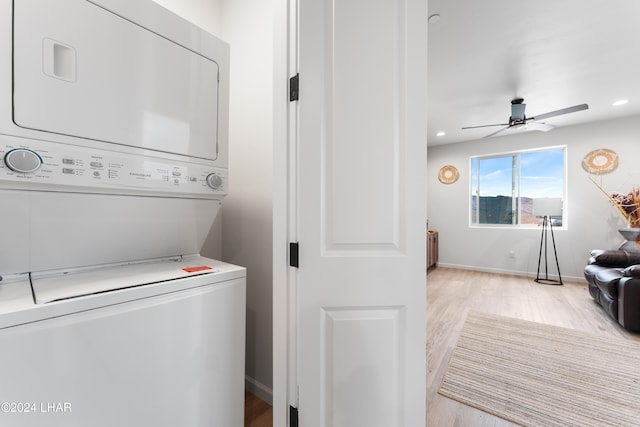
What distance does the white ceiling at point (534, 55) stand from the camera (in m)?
1.87

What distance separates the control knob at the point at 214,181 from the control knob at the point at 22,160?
56 cm

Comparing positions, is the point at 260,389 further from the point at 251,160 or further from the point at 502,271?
the point at 502,271

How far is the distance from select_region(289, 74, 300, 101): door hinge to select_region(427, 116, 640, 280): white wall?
535 centimetres

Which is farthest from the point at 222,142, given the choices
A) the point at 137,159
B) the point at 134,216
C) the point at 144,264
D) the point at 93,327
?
the point at 93,327

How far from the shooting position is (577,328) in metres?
2.71

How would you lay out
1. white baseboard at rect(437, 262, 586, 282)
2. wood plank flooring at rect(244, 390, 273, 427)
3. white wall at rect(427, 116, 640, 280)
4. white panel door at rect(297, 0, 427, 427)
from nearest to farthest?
white panel door at rect(297, 0, 427, 427) < wood plank flooring at rect(244, 390, 273, 427) < white wall at rect(427, 116, 640, 280) < white baseboard at rect(437, 262, 586, 282)

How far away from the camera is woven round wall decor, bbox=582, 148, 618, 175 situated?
4.08 metres

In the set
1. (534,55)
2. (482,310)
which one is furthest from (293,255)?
(482,310)

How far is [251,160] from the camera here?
1.70m

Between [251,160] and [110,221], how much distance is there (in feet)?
2.80

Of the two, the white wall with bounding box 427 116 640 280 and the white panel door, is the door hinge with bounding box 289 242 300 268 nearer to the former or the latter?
the white panel door

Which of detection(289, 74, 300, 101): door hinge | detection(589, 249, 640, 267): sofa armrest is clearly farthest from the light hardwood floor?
detection(289, 74, 300, 101): door hinge

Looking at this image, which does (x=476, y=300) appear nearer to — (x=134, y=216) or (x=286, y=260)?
(x=286, y=260)

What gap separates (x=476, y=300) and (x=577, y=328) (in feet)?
3.35
